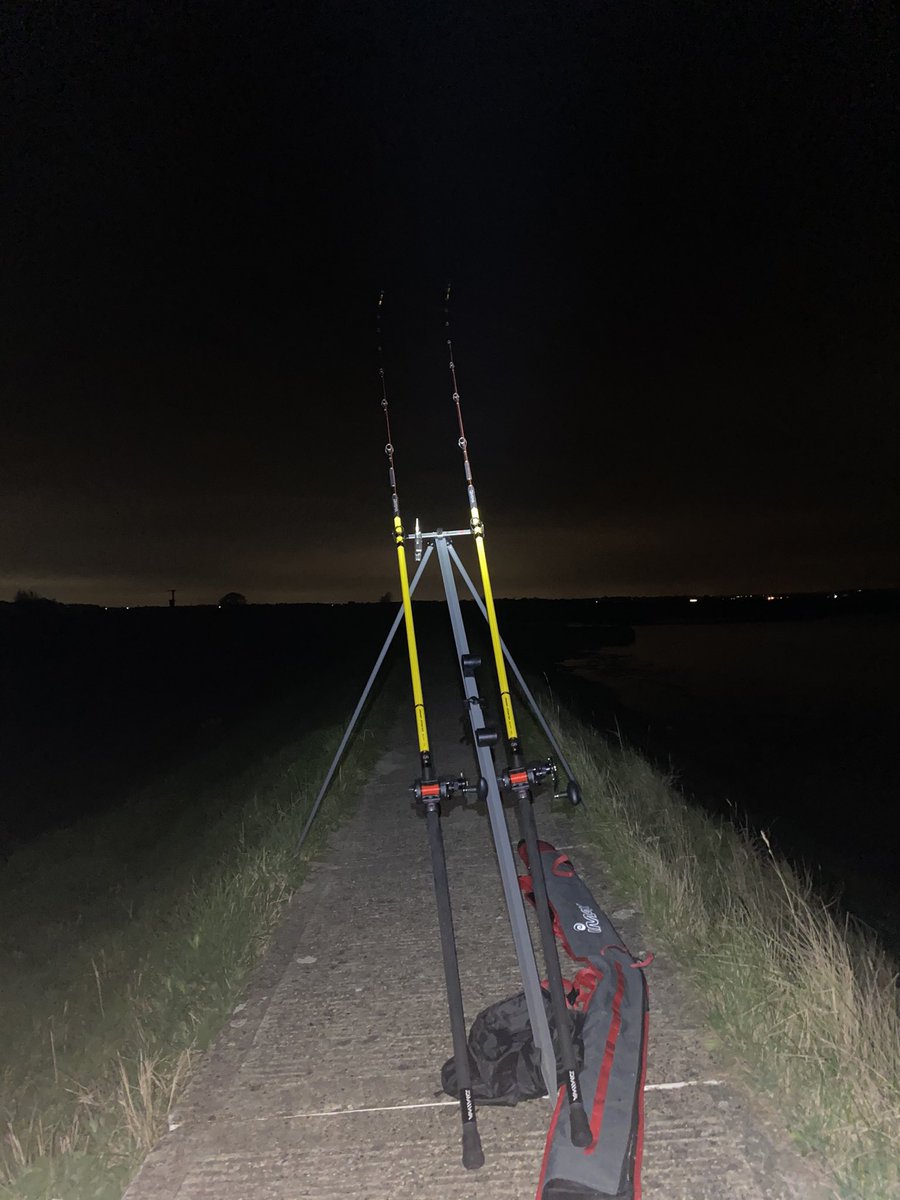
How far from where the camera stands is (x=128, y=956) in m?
6.38

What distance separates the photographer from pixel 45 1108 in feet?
13.5

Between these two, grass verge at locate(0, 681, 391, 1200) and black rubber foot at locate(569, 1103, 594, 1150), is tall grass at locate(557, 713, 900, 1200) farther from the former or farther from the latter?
grass verge at locate(0, 681, 391, 1200)

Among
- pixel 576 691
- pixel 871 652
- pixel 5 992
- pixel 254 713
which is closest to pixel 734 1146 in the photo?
pixel 5 992

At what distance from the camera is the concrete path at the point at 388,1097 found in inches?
107

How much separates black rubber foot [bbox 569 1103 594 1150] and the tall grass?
0.68m

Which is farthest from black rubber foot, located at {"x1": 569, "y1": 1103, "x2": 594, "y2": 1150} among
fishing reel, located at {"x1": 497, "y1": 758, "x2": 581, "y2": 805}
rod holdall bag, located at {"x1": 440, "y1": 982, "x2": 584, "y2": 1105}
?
fishing reel, located at {"x1": 497, "y1": 758, "x2": 581, "y2": 805}

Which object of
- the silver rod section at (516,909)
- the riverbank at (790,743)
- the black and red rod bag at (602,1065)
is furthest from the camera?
the riverbank at (790,743)

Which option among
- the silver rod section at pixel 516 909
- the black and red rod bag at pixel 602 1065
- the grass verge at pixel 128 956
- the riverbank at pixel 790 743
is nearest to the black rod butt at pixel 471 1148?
the black and red rod bag at pixel 602 1065

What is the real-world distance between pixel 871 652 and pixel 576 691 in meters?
21.1

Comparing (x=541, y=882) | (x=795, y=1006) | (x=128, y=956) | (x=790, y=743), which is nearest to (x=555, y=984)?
(x=541, y=882)

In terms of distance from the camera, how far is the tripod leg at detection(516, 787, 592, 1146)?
2.70 m

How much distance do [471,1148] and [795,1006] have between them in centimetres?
143

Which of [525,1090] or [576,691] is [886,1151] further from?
[576,691]

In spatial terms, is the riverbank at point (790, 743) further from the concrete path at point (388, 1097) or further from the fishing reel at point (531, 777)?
the fishing reel at point (531, 777)
